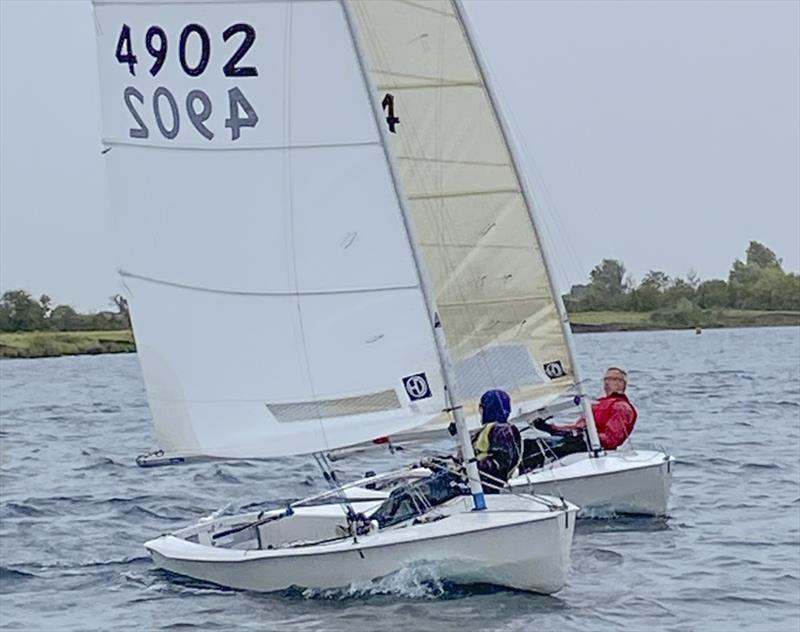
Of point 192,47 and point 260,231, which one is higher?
point 192,47

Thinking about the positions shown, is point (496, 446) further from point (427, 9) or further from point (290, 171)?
point (427, 9)

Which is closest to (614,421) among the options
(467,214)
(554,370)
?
(554,370)

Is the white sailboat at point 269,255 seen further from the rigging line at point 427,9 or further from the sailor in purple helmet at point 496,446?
the rigging line at point 427,9

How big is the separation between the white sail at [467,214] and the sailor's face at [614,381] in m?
0.49

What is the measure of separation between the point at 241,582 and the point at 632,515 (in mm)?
4511

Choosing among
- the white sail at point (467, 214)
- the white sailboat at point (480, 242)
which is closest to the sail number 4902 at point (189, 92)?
the white sailboat at point (480, 242)

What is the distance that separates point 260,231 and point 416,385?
1.47m

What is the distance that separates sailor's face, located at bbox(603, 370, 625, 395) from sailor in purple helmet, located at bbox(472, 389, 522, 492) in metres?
3.64

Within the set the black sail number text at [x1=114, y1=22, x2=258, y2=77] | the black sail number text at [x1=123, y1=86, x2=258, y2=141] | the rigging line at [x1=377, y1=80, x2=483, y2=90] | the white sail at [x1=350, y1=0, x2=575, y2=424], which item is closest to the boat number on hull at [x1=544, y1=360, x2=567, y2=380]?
the white sail at [x1=350, y1=0, x2=575, y2=424]

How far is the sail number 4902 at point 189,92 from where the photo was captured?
12414 millimetres

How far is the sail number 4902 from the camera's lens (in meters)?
12.4

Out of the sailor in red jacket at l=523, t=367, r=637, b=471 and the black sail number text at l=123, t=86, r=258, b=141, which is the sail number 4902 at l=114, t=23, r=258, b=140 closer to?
the black sail number text at l=123, t=86, r=258, b=141

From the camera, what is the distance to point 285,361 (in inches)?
490

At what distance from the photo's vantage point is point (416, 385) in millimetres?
12305
